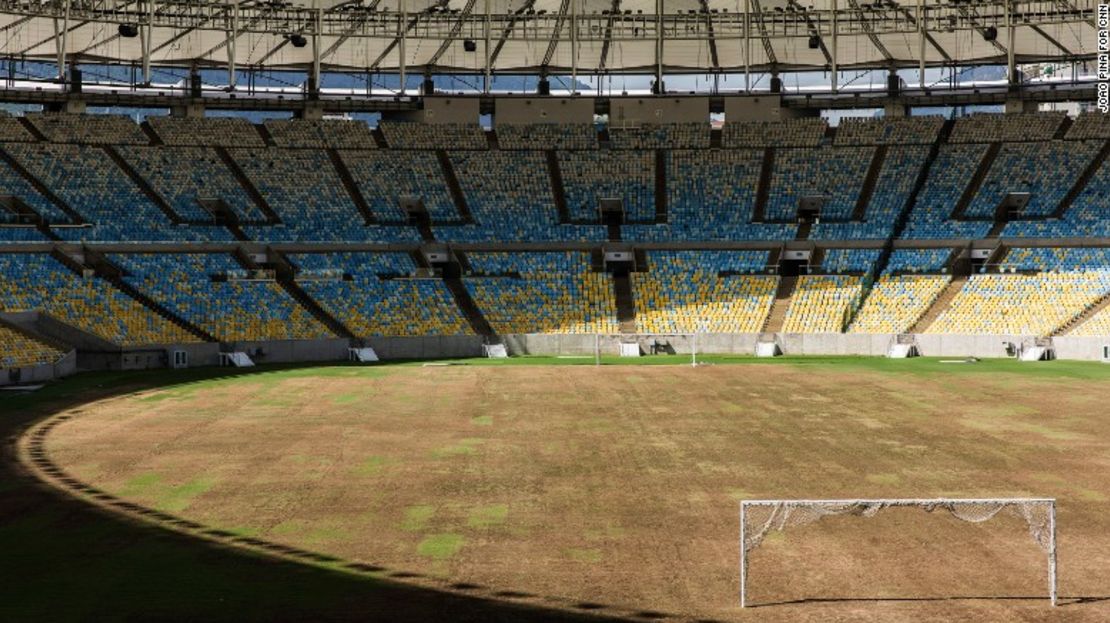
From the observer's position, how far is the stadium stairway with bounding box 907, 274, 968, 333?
6462 cm

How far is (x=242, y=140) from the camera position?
79.2m

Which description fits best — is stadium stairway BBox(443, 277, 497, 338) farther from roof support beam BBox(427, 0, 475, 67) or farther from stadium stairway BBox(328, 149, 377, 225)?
roof support beam BBox(427, 0, 475, 67)

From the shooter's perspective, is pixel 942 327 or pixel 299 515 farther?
pixel 942 327

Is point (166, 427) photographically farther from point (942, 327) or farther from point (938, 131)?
point (938, 131)

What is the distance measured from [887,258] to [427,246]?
32.5 metres

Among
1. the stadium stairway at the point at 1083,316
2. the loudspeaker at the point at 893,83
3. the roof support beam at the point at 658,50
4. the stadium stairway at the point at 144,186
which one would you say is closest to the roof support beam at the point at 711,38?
the roof support beam at the point at 658,50

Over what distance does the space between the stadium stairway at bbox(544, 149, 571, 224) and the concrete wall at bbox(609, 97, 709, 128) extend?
5.95m

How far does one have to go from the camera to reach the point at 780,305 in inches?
2712

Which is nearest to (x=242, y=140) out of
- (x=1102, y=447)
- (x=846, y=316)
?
(x=846, y=316)

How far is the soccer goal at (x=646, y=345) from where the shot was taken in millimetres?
65500

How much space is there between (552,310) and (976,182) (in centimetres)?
3330

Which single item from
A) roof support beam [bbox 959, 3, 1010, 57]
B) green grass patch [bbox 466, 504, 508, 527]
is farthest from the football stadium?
roof support beam [bbox 959, 3, 1010, 57]

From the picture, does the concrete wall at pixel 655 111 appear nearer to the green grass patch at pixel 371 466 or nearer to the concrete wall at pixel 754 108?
the concrete wall at pixel 754 108

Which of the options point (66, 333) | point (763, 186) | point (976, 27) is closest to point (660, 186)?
point (763, 186)
